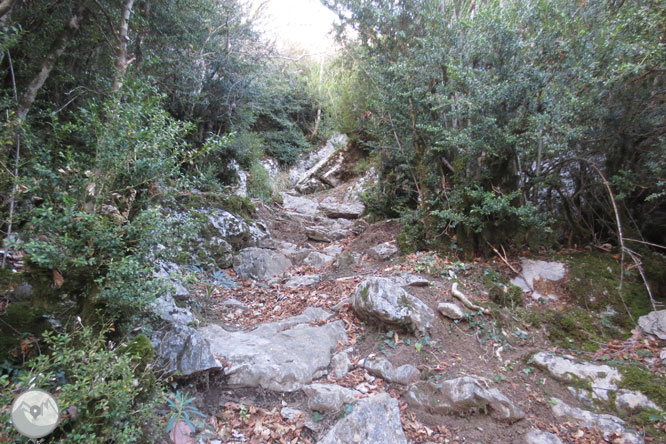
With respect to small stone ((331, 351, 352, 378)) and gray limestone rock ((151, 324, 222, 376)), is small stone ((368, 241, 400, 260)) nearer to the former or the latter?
small stone ((331, 351, 352, 378))

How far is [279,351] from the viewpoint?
314cm

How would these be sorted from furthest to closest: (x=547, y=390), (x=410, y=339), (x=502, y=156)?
(x=502, y=156)
(x=410, y=339)
(x=547, y=390)

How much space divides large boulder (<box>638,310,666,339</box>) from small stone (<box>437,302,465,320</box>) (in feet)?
6.48

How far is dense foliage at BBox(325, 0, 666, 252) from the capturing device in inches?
146

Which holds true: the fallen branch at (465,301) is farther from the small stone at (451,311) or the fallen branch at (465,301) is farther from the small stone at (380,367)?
the small stone at (380,367)

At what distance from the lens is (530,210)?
13.2ft

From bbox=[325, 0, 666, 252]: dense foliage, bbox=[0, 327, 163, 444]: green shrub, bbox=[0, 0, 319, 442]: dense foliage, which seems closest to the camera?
bbox=[0, 327, 163, 444]: green shrub

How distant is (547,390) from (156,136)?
408 cm

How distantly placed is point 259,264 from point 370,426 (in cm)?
392

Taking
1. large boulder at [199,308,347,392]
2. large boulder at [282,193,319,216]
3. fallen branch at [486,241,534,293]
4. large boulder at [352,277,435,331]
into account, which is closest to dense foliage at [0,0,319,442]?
large boulder at [199,308,347,392]

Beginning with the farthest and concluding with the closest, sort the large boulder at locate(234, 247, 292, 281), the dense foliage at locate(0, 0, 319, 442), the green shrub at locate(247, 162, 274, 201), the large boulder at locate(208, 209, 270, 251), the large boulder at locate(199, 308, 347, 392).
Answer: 1. the green shrub at locate(247, 162, 274, 201)
2. the large boulder at locate(208, 209, 270, 251)
3. the large boulder at locate(234, 247, 292, 281)
4. the large boulder at locate(199, 308, 347, 392)
5. the dense foliage at locate(0, 0, 319, 442)

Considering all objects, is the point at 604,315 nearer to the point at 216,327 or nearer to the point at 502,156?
the point at 502,156

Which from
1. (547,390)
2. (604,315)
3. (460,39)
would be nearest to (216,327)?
(547,390)

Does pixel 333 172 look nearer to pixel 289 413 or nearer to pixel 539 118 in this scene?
pixel 539 118
